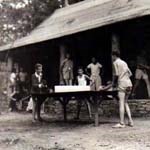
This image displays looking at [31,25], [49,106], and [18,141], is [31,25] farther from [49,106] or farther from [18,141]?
[18,141]

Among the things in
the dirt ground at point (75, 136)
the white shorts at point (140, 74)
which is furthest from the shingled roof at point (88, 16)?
the dirt ground at point (75, 136)

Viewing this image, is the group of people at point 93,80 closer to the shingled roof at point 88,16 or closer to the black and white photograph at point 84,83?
the black and white photograph at point 84,83

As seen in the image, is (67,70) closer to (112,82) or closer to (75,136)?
(112,82)

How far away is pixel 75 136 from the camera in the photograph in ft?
38.3

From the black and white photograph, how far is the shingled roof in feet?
0.22

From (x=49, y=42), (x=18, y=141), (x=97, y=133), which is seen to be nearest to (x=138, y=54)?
(x=49, y=42)

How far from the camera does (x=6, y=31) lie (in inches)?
1574

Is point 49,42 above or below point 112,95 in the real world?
above

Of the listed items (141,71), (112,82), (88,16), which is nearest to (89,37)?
Result: (88,16)

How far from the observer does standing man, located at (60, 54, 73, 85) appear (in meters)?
19.4

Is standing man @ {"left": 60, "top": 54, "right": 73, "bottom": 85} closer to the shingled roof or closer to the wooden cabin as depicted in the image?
the wooden cabin

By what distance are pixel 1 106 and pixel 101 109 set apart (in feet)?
24.6

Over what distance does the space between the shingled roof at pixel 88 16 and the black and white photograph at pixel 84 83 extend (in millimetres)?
68

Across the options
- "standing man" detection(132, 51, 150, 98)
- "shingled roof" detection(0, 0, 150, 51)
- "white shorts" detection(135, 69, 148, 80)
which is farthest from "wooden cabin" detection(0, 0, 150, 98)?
"white shorts" detection(135, 69, 148, 80)
